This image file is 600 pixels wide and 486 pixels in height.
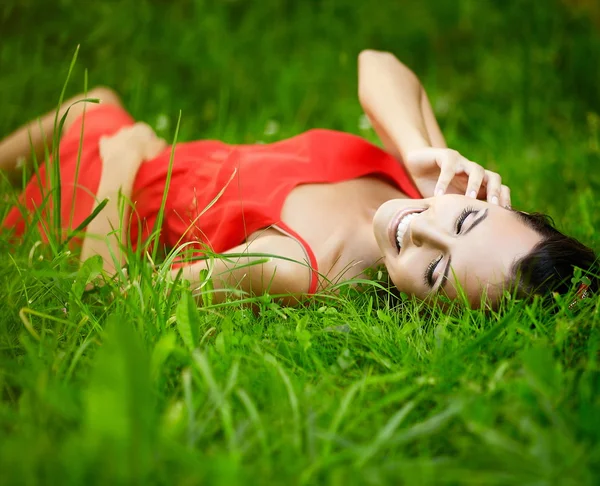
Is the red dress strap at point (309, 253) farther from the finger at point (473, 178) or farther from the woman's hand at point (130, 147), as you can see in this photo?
the woman's hand at point (130, 147)

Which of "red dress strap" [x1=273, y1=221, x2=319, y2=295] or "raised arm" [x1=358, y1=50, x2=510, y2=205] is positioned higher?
"raised arm" [x1=358, y1=50, x2=510, y2=205]

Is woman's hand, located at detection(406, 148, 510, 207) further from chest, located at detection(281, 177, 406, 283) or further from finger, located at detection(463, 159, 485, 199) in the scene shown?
chest, located at detection(281, 177, 406, 283)

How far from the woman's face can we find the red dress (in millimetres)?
328

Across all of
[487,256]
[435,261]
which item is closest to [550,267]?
[487,256]

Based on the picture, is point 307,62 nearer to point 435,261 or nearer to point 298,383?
point 435,261

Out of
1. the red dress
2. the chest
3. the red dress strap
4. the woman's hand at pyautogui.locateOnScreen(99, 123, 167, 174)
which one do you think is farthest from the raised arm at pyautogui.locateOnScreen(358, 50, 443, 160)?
the woman's hand at pyautogui.locateOnScreen(99, 123, 167, 174)

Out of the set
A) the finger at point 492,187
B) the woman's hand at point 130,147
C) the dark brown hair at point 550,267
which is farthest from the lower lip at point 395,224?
the woman's hand at point 130,147

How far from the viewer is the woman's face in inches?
72.2

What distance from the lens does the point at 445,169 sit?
2.06 m

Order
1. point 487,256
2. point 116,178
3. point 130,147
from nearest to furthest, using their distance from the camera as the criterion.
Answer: point 487,256 < point 116,178 < point 130,147

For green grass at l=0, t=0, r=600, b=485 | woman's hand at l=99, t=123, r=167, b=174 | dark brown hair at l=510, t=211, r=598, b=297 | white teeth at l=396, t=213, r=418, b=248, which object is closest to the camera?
green grass at l=0, t=0, r=600, b=485

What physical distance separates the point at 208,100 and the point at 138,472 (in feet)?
10.7

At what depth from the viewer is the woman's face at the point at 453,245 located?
72.2 inches

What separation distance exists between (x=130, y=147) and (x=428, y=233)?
130cm
